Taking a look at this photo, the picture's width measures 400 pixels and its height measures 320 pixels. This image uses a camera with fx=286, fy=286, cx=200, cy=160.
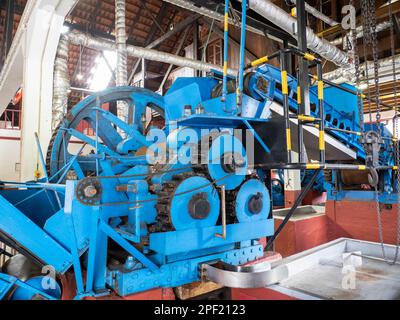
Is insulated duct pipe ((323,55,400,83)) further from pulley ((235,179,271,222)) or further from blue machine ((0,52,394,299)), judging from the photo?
pulley ((235,179,271,222))

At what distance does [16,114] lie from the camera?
1788cm

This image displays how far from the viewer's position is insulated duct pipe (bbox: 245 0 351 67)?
217 inches

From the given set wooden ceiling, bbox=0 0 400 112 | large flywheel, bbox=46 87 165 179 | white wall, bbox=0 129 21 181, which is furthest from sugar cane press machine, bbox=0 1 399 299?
white wall, bbox=0 129 21 181

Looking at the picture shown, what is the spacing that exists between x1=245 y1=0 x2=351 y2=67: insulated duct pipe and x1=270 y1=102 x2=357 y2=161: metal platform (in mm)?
1794

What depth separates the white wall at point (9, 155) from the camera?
11.6 metres

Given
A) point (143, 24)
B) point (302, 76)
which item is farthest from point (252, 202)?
point (143, 24)

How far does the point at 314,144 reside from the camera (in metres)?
3.79

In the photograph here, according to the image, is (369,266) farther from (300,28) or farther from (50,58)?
(50,58)

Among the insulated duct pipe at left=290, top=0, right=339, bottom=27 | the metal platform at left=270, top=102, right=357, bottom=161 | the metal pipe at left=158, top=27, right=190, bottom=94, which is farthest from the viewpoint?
the metal pipe at left=158, top=27, right=190, bottom=94

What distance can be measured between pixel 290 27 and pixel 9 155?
1161cm

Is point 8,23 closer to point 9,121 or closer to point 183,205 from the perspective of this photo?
point 9,121

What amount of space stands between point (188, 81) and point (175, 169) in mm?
1258

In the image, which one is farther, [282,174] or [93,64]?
[93,64]
